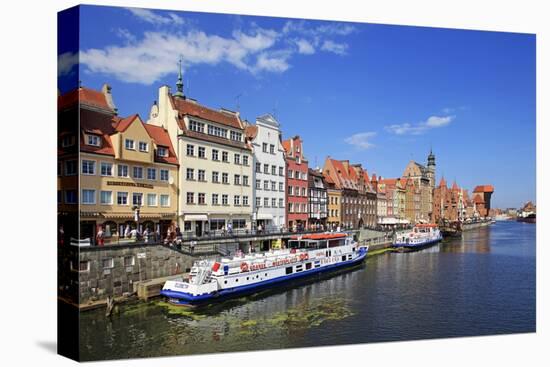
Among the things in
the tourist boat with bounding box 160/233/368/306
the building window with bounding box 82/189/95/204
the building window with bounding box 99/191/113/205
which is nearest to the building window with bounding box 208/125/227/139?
the tourist boat with bounding box 160/233/368/306

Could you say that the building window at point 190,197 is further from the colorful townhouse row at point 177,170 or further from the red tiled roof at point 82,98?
the red tiled roof at point 82,98

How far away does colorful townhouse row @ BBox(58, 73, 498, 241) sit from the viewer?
16.1m

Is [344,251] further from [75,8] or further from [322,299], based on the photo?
[75,8]

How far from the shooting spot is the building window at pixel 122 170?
19.2 m

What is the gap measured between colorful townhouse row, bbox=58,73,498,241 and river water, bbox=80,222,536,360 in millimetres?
3709

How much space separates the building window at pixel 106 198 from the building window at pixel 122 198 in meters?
0.59

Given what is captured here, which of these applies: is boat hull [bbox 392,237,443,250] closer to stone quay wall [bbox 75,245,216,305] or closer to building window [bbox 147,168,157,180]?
stone quay wall [bbox 75,245,216,305]

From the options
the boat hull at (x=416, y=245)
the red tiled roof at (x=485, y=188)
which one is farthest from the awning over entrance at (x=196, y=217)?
the boat hull at (x=416, y=245)

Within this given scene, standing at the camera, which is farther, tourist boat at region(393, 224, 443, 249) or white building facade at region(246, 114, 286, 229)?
tourist boat at region(393, 224, 443, 249)

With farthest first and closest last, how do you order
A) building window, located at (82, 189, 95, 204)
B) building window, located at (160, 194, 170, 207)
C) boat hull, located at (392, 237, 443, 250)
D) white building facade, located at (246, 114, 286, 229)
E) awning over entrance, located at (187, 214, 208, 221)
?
1. boat hull, located at (392, 237, 443, 250)
2. white building facade, located at (246, 114, 286, 229)
3. awning over entrance, located at (187, 214, 208, 221)
4. building window, located at (160, 194, 170, 207)
5. building window, located at (82, 189, 95, 204)

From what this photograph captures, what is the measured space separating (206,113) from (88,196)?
8.76 meters

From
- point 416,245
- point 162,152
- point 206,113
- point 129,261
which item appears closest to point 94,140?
point 162,152

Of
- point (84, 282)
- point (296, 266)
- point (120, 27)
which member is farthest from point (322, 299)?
point (120, 27)

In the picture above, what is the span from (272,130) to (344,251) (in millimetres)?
10219
